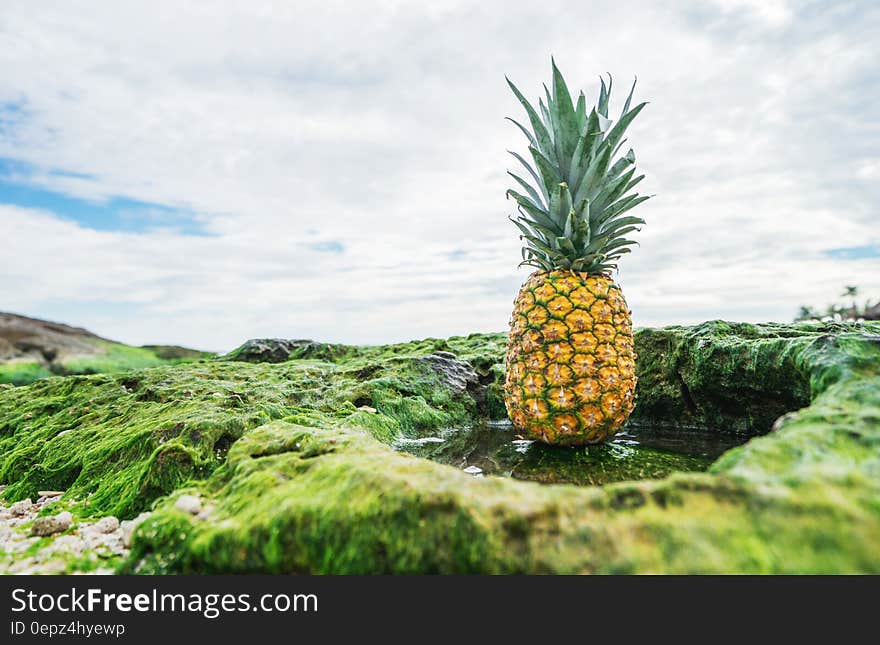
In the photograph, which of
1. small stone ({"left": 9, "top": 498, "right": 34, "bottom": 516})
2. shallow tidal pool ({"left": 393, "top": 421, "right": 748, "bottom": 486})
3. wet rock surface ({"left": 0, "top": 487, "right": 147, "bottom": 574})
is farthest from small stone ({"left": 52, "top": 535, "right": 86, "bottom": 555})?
shallow tidal pool ({"left": 393, "top": 421, "right": 748, "bottom": 486})

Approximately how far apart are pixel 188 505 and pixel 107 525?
3.54ft

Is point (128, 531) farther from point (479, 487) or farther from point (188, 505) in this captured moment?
point (479, 487)

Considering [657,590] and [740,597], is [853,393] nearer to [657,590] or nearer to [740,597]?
[740,597]

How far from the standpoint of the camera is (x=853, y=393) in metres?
2.78

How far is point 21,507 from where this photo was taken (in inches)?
169

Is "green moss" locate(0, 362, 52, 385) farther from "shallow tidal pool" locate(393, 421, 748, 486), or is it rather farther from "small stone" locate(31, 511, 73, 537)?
"shallow tidal pool" locate(393, 421, 748, 486)

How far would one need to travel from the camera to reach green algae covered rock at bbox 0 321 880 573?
6.19ft

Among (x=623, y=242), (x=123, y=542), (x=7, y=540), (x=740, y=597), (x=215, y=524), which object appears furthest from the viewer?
(x=623, y=242)

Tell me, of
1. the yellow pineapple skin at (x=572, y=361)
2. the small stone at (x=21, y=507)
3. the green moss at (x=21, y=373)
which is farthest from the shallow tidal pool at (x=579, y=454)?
the green moss at (x=21, y=373)

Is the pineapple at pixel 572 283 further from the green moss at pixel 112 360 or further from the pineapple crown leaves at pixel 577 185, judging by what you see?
the green moss at pixel 112 360

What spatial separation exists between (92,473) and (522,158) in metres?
4.95

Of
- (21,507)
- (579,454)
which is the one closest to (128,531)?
(21,507)

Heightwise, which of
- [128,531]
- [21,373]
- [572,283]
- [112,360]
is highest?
[572,283]

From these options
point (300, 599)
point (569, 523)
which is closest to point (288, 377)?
point (300, 599)
